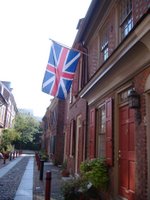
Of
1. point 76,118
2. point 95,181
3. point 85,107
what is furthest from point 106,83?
point 76,118

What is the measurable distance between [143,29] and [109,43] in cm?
349

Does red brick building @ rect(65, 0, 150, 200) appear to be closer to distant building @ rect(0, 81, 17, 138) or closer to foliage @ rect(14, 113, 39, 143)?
distant building @ rect(0, 81, 17, 138)

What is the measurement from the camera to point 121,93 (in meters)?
6.36

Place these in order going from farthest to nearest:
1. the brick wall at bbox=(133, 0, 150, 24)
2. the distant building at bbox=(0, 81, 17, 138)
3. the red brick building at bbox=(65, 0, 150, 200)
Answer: the distant building at bbox=(0, 81, 17, 138), the brick wall at bbox=(133, 0, 150, 24), the red brick building at bbox=(65, 0, 150, 200)

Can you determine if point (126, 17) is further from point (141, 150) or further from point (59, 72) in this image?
point (141, 150)

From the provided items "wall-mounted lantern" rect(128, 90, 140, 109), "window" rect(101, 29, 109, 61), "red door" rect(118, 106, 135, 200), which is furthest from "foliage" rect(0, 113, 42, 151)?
Result: "wall-mounted lantern" rect(128, 90, 140, 109)

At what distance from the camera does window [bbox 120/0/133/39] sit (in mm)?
6447

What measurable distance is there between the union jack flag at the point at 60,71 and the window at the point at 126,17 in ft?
7.19

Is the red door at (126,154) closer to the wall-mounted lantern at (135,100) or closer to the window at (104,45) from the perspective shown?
the wall-mounted lantern at (135,100)

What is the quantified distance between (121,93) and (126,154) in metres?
1.50

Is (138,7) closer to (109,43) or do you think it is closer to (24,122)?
(109,43)

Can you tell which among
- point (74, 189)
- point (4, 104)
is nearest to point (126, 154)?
point (74, 189)

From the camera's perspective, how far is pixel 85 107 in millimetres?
10188

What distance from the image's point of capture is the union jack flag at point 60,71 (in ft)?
27.7
